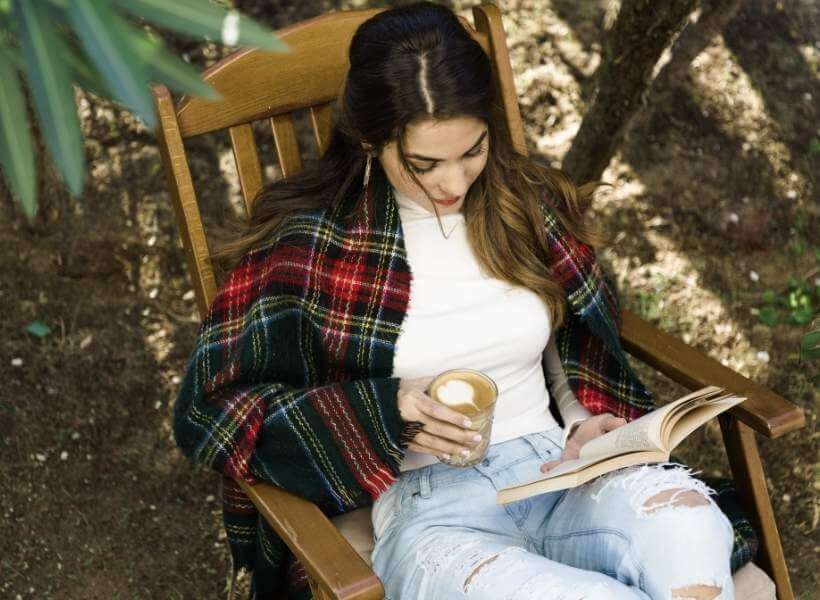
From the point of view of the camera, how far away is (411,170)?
1.89 meters

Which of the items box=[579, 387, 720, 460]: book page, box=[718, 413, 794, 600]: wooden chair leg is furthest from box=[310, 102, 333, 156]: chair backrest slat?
box=[718, 413, 794, 600]: wooden chair leg

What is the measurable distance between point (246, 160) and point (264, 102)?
0.13 metres

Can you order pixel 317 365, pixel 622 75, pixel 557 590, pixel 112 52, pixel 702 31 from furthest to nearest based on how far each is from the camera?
pixel 702 31 < pixel 622 75 < pixel 317 365 < pixel 557 590 < pixel 112 52

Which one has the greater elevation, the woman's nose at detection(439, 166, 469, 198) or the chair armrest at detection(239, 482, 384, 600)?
the woman's nose at detection(439, 166, 469, 198)

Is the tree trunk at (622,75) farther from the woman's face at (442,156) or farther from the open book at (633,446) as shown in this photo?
the open book at (633,446)

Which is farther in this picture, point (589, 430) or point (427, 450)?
point (589, 430)

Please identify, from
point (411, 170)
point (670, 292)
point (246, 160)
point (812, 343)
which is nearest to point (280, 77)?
point (246, 160)

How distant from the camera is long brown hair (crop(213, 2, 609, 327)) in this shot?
71.2 inches

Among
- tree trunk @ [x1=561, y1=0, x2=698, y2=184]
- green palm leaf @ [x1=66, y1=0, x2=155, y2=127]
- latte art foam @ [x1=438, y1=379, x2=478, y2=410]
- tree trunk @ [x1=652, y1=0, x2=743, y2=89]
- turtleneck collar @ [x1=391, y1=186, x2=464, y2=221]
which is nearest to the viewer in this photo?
green palm leaf @ [x1=66, y1=0, x2=155, y2=127]

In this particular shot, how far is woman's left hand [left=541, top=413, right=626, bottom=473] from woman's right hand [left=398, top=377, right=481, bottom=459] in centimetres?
27

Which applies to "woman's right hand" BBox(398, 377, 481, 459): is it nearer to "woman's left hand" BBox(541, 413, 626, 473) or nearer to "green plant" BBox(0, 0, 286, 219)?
"woman's left hand" BBox(541, 413, 626, 473)

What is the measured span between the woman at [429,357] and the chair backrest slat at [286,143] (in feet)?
0.55

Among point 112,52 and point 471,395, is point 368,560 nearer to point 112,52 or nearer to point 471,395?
point 471,395

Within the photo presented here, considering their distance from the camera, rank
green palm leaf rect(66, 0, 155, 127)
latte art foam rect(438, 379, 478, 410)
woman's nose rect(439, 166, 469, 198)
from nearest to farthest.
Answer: green palm leaf rect(66, 0, 155, 127), latte art foam rect(438, 379, 478, 410), woman's nose rect(439, 166, 469, 198)
